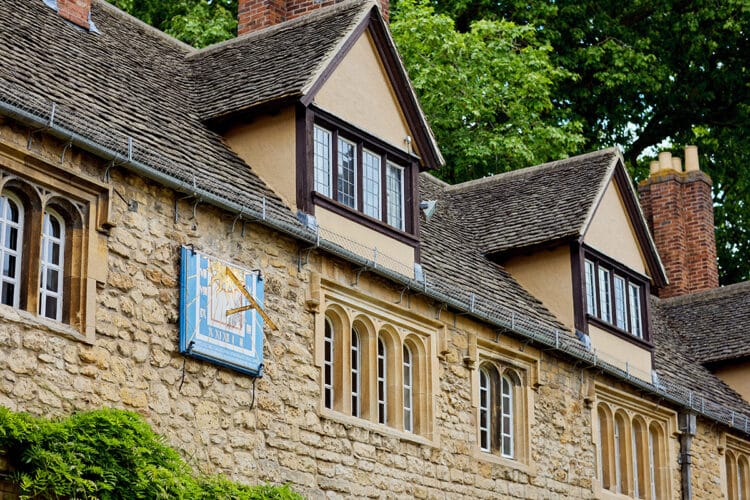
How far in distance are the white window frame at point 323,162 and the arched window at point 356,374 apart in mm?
1678

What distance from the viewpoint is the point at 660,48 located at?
121ft

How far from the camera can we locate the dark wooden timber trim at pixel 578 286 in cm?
2248

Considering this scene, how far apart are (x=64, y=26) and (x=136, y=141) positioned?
3.13 metres

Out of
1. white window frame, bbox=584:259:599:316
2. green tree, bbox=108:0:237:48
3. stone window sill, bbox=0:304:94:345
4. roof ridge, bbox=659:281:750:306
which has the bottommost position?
stone window sill, bbox=0:304:94:345

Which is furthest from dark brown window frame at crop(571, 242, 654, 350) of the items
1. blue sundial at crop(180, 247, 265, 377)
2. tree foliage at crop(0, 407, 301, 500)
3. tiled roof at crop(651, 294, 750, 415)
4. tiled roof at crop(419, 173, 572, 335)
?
tree foliage at crop(0, 407, 301, 500)

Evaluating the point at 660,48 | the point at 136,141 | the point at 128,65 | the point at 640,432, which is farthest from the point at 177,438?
the point at 660,48

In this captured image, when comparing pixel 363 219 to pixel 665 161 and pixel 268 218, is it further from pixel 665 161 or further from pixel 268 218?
pixel 665 161

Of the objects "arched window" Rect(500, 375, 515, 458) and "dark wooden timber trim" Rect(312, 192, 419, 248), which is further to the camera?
"arched window" Rect(500, 375, 515, 458)

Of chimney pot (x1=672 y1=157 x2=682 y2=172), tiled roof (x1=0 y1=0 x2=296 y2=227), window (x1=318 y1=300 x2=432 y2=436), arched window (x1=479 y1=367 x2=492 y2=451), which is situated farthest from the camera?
chimney pot (x1=672 y1=157 x2=682 y2=172)

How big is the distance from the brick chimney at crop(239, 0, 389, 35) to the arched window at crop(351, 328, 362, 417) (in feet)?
18.8

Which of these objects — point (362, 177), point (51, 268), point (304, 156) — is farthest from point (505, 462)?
point (51, 268)

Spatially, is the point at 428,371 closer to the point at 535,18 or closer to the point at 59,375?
the point at 59,375

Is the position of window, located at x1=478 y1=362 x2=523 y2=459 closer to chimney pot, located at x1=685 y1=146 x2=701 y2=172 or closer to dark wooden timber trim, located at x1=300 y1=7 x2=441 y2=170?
dark wooden timber trim, located at x1=300 y1=7 x2=441 y2=170

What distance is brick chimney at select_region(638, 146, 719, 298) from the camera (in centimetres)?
3155
